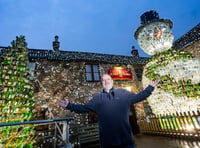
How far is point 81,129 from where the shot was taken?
7496 mm

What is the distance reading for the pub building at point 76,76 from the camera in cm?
847

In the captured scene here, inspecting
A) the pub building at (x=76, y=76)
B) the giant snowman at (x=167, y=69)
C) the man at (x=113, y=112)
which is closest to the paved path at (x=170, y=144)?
the giant snowman at (x=167, y=69)

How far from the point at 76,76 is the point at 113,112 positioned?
335 inches

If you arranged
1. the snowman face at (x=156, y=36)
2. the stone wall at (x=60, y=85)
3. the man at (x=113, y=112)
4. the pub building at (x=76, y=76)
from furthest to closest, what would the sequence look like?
the pub building at (x=76, y=76) → the stone wall at (x=60, y=85) → the snowman face at (x=156, y=36) → the man at (x=113, y=112)

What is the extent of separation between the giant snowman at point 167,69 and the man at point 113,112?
2.56 metres

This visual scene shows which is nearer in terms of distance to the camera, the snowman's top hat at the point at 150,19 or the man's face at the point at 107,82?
the man's face at the point at 107,82

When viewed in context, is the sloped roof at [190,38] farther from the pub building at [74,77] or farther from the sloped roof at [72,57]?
the pub building at [74,77]

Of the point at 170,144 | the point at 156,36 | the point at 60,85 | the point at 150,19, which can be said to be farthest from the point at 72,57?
the point at 170,144

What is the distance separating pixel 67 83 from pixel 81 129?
11.9ft

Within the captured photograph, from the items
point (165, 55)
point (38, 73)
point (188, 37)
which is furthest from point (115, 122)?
point (188, 37)

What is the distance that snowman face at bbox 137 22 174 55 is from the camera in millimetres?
4520

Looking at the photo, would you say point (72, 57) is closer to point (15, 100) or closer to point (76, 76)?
point (76, 76)

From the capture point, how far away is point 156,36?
4535 mm

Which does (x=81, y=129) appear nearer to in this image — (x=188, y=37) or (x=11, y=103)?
(x=11, y=103)
